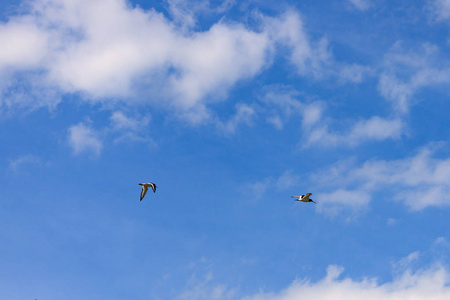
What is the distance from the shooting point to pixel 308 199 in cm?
9812

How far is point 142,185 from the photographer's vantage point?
98.8 m

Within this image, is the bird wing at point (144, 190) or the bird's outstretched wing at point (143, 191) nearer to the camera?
the bird's outstretched wing at point (143, 191)

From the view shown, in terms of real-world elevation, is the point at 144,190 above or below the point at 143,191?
above

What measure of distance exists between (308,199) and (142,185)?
4775 cm

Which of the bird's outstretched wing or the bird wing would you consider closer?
the bird's outstretched wing

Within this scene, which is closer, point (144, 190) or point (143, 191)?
point (143, 191)
